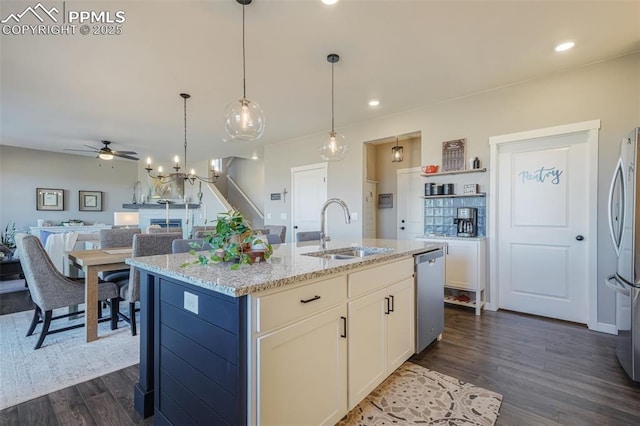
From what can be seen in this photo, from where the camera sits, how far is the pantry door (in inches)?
122

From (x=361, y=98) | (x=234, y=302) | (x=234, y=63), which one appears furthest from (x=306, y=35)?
(x=234, y=302)

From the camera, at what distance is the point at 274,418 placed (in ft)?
4.01

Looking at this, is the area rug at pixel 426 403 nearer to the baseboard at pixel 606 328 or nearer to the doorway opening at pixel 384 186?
the baseboard at pixel 606 328

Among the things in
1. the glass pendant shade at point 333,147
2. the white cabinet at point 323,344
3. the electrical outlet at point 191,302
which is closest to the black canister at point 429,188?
the glass pendant shade at point 333,147

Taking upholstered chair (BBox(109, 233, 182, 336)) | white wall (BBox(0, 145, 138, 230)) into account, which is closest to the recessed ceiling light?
upholstered chair (BBox(109, 233, 182, 336))

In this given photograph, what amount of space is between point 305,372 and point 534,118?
12.0ft

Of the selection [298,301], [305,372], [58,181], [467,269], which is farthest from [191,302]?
[58,181]

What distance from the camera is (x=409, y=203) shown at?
17.1ft

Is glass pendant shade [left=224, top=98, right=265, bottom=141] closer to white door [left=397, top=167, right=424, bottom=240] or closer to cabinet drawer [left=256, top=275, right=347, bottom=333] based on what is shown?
cabinet drawer [left=256, top=275, right=347, bottom=333]

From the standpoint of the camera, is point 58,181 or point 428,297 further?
point 58,181

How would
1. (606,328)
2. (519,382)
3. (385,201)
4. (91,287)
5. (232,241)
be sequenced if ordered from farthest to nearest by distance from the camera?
(385,201), (606,328), (91,287), (519,382), (232,241)

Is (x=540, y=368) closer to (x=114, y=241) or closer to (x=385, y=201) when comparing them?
(x=385, y=201)

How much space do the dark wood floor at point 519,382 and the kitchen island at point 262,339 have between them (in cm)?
36

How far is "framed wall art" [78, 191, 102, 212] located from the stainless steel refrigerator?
33.2 feet
